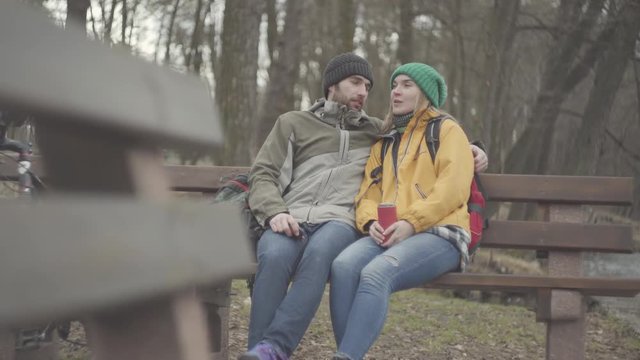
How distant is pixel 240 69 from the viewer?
7.07 meters

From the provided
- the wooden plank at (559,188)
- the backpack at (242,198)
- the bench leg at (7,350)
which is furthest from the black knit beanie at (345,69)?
the bench leg at (7,350)

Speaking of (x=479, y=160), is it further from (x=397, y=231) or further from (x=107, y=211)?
(x=107, y=211)

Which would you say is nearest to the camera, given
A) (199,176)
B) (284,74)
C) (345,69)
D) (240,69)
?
(345,69)

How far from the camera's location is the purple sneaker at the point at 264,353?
113 inches

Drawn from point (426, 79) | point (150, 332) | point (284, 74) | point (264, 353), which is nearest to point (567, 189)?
point (426, 79)

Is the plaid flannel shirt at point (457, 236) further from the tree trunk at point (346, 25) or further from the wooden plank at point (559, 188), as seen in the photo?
the tree trunk at point (346, 25)

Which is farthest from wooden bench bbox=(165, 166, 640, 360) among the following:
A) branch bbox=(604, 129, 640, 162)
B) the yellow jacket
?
branch bbox=(604, 129, 640, 162)

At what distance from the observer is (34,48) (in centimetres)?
90

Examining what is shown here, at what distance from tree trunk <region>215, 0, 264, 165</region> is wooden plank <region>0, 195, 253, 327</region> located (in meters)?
5.91

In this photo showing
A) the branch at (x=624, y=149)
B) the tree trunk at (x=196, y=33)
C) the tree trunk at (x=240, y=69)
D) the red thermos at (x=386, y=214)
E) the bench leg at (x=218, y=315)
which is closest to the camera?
the red thermos at (x=386, y=214)

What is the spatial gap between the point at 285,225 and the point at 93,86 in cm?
250

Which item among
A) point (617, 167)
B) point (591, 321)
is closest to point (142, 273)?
point (591, 321)

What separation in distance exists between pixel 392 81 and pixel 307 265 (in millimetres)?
1179

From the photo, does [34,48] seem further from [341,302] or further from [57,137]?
[341,302]
